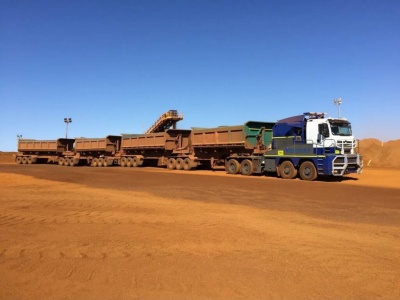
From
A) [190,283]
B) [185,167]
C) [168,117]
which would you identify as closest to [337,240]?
[190,283]

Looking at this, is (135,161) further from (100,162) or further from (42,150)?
(42,150)

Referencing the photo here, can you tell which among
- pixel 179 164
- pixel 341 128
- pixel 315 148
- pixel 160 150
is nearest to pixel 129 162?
pixel 160 150

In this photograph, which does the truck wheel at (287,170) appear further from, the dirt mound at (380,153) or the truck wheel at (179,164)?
the dirt mound at (380,153)

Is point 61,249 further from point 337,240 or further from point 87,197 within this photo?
point 87,197

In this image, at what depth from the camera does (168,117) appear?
54531 mm

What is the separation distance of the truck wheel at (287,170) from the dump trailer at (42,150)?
108 feet

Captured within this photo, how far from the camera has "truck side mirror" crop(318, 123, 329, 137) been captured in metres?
21.6

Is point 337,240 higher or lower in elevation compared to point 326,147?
lower

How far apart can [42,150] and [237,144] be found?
33.8 m

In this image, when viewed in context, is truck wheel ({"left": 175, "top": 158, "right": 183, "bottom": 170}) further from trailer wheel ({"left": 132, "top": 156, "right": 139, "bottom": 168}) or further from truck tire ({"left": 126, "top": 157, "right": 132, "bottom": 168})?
truck tire ({"left": 126, "top": 157, "right": 132, "bottom": 168})

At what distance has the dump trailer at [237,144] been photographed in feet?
86.9

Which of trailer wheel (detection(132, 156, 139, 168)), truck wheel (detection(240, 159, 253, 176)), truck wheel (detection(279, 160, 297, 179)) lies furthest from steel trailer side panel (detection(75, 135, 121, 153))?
truck wheel (detection(279, 160, 297, 179))

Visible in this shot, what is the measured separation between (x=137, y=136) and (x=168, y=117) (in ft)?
51.7

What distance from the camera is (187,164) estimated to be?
108ft
